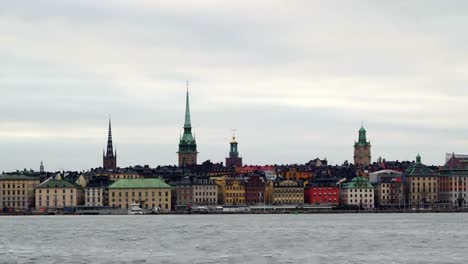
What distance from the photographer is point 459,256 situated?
49.1 meters

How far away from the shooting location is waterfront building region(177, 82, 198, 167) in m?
174

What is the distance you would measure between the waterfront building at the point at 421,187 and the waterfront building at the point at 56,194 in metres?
37.9

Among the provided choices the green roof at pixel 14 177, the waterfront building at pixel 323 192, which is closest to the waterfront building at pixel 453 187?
the waterfront building at pixel 323 192

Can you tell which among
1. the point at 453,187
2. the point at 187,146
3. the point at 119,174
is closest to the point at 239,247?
the point at 453,187

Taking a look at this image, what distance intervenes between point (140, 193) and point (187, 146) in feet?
119

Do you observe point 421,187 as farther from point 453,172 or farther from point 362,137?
point 362,137

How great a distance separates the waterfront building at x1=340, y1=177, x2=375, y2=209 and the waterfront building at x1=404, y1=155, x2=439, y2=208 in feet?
16.4

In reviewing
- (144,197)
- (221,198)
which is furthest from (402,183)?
(144,197)

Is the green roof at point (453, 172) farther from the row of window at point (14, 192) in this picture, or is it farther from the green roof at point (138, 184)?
the row of window at point (14, 192)

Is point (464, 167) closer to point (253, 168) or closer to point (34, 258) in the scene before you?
point (253, 168)

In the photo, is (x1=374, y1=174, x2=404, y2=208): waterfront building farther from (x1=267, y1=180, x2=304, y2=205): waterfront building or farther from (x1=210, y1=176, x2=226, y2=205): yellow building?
(x1=210, y1=176, x2=226, y2=205): yellow building

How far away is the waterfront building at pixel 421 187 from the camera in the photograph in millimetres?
148625

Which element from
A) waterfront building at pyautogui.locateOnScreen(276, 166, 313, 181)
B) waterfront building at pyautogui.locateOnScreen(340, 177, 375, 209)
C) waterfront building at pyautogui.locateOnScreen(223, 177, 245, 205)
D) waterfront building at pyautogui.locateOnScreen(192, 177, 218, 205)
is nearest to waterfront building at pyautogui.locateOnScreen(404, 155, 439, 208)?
waterfront building at pyautogui.locateOnScreen(340, 177, 375, 209)

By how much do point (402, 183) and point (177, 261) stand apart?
104 meters
